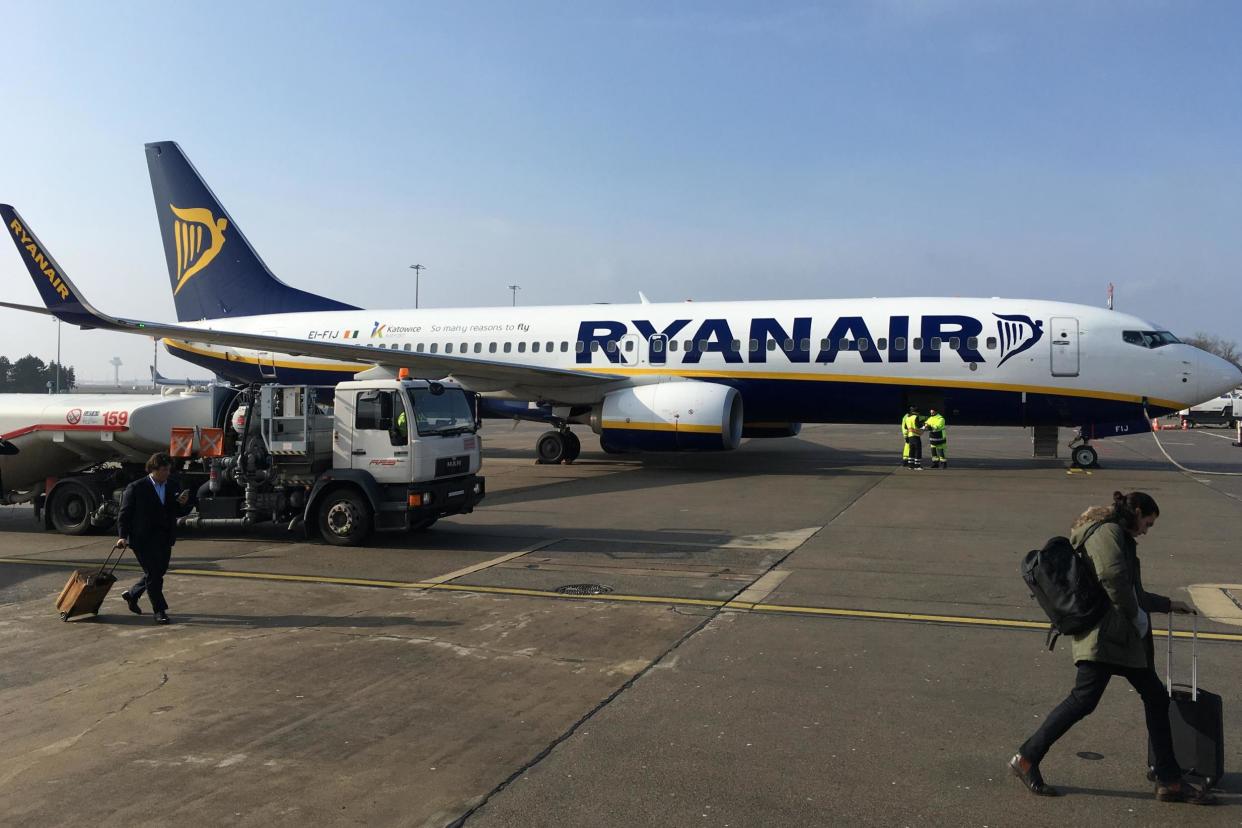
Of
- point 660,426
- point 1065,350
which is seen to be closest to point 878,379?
point 1065,350

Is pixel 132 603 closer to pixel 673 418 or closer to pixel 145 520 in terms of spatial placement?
pixel 145 520

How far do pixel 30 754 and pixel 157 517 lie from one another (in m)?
3.22

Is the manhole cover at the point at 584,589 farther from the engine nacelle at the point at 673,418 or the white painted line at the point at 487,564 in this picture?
the engine nacelle at the point at 673,418

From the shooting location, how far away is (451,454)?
39.4 ft

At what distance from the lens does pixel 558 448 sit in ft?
76.6

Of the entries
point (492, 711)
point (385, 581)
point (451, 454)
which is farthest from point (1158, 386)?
point (492, 711)

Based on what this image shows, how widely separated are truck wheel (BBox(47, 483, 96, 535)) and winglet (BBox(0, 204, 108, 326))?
7.68 meters

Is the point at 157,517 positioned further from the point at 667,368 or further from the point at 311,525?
the point at 667,368

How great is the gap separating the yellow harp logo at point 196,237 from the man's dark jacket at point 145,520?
22.2 meters

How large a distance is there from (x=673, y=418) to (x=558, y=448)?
15.2ft

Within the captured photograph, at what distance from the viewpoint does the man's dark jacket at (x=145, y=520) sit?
308 inches

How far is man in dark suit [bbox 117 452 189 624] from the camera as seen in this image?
25.7 ft

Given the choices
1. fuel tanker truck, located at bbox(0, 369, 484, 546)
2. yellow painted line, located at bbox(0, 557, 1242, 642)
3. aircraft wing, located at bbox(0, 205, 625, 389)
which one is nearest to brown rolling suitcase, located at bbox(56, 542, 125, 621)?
yellow painted line, located at bbox(0, 557, 1242, 642)

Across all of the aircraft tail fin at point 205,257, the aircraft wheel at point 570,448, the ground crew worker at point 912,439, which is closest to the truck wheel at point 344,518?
the aircraft wheel at point 570,448
